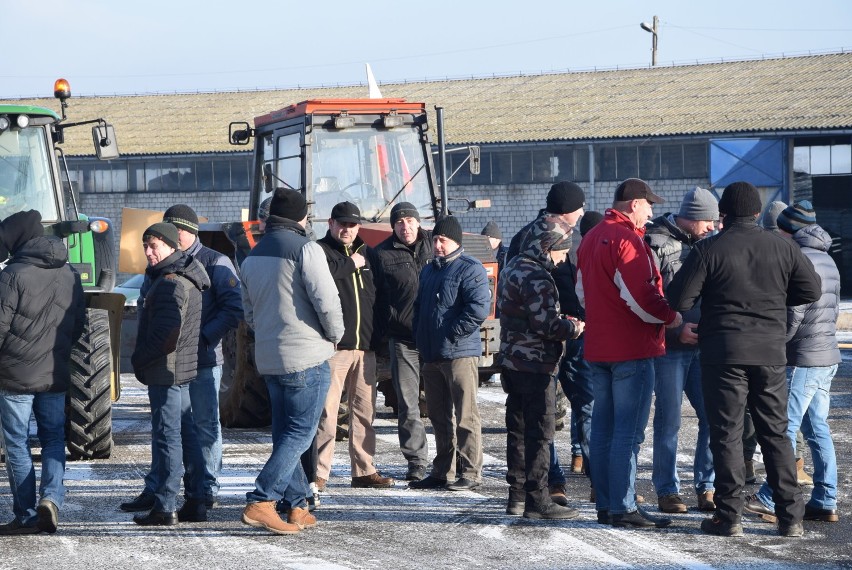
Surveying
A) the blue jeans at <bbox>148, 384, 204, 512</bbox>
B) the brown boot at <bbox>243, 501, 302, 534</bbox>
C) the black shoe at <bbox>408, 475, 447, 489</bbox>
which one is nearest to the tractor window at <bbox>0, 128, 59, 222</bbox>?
the blue jeans at <bbox>148, 384, 204, 512</bbox>

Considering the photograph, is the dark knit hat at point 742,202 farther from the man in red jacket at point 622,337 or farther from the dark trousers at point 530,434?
the dark trousers at point 530,434

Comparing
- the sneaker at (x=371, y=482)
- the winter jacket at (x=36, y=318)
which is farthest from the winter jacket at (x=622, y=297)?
the winter jacket at (x=36, y=318)

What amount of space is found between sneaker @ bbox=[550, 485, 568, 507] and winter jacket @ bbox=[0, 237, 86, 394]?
2.97m

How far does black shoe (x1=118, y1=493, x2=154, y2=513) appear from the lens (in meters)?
7.85

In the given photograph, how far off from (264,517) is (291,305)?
3.84ft

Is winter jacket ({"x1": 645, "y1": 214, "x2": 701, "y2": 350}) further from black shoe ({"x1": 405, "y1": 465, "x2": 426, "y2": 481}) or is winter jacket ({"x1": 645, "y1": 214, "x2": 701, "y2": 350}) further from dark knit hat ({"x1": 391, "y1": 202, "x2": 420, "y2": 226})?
black shoe ({"x1": 405, "y1": 465, "x2": 426, "y2": 481})

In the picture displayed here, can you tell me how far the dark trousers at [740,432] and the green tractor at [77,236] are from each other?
450cm

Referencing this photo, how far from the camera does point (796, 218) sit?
313 inches

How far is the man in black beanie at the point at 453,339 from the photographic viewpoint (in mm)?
8617

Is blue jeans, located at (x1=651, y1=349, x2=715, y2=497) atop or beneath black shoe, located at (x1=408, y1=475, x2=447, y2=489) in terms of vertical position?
atop

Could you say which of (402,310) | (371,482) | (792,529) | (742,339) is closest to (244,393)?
(402,310)

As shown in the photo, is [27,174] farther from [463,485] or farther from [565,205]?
[565,205]

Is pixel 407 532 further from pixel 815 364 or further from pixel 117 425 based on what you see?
pixel 117 425

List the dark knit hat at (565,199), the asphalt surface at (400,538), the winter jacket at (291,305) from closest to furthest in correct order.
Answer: the asphalt surface at (400,538)
the winter jacket at (291,305)
the dark knit hat at (565,199)
